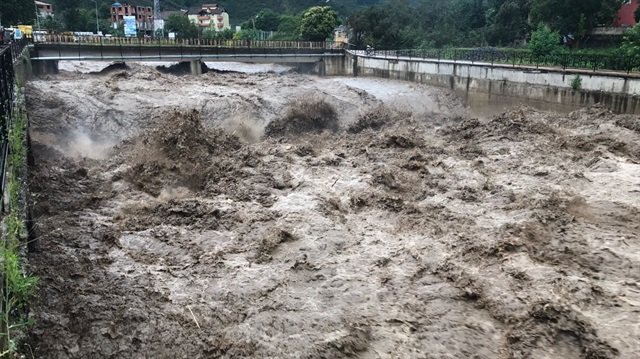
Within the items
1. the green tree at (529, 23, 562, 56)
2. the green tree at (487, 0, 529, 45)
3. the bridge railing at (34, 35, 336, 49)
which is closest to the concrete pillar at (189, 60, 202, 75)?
the bridge railing at (34, 35, 336, 49)

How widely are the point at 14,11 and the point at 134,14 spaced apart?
58444 millimetres

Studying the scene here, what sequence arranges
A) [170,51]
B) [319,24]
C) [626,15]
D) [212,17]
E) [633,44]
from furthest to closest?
[212,17]
[319,24]
[626,15]
[170,51]
[633,44]

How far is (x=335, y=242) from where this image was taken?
10758mm

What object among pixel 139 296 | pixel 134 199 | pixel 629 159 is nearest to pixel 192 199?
pixel 134 199

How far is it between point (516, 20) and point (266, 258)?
4400 cm

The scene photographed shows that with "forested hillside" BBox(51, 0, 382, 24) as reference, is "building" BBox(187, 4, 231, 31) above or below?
below

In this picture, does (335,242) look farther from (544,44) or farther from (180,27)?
(180,27)

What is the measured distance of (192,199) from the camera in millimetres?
13094

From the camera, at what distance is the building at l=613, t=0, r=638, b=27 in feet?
129

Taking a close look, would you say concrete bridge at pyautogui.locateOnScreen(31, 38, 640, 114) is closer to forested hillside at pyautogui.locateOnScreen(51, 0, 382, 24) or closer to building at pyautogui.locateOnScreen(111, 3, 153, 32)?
building at pyautogui.locateOnScreen(111, 3, 153, 32)

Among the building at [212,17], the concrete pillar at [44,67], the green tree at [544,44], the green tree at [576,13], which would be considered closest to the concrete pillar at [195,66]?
the concrete pillar at [44,67]

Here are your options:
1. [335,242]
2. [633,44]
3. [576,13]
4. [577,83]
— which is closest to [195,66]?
[577,83]

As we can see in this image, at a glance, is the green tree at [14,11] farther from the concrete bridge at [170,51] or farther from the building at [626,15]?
the building at [626,15]

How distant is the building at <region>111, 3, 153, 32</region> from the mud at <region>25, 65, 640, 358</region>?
7327 cm
